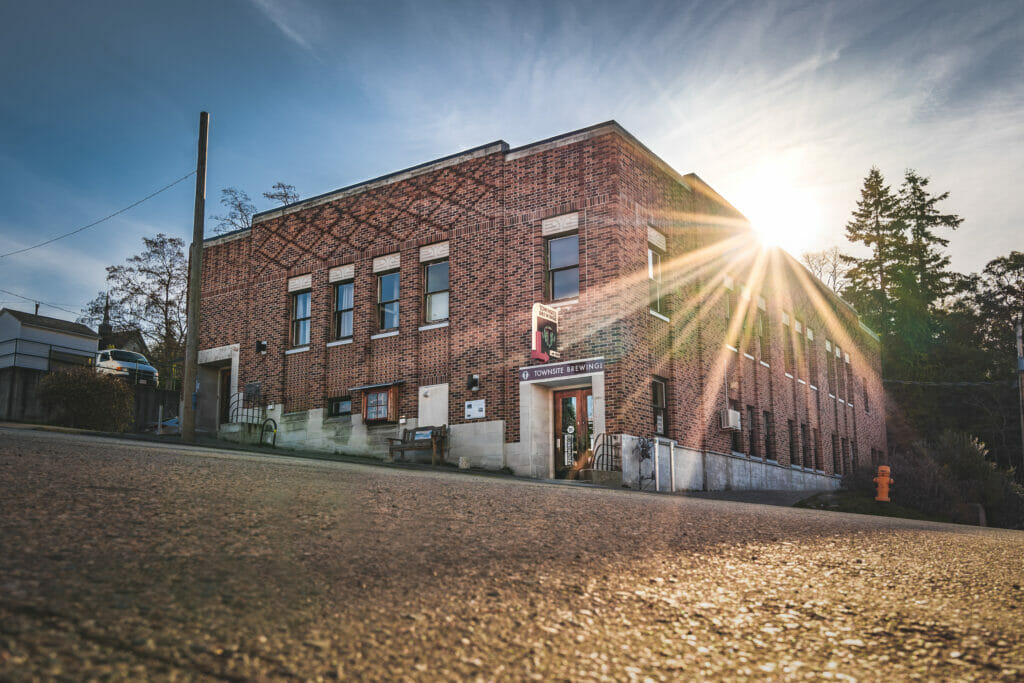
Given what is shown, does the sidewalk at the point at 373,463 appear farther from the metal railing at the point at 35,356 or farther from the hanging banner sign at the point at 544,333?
the metal railing at the point at 35,356

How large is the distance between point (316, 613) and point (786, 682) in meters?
1.85

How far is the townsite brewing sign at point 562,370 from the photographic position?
823 inches

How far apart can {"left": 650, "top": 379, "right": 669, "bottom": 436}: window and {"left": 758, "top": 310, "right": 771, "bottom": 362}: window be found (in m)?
8.75

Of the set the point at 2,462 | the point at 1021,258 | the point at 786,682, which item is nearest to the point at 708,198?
the point at 2,462

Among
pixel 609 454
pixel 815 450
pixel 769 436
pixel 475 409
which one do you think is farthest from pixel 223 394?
pixel 815 450

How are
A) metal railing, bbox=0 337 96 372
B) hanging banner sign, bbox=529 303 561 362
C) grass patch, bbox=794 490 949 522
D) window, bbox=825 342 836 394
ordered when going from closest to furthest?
grass patch, bbox=794 490 949 522 < hanging banner sign, bbox=529 303 561 362 < metal railing, bbox=0 337 96 372 < window, bbox=825 342 836 394

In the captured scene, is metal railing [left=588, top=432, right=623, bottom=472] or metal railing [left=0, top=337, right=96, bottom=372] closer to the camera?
metal railing [left=588, top=432, right=623, bottom=472]

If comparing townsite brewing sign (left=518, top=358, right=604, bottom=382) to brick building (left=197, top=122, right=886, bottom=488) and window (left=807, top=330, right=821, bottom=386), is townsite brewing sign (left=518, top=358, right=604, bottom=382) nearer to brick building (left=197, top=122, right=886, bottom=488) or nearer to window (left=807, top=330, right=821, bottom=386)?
A: brick building (left=197, top=122, right=886, bottom=488)

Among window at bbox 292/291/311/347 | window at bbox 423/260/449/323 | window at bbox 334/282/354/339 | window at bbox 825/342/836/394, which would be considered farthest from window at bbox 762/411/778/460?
window at bbox 292/291/311/347

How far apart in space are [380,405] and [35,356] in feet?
→ 48.1

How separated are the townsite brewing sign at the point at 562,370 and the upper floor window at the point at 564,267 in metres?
1.86

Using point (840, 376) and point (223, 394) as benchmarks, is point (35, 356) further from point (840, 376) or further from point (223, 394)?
point (840, 376)

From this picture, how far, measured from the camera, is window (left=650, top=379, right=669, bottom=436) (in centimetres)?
2219

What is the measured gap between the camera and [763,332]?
30.6 meters
